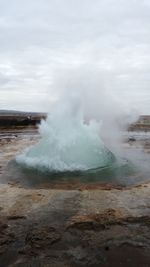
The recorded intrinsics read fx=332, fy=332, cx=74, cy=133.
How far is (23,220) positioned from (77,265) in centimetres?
224

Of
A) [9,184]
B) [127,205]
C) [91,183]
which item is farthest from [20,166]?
[127,205]

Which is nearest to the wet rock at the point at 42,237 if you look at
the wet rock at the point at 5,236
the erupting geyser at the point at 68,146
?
the wet rock at the point at 5,236

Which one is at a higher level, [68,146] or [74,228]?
[68,146]

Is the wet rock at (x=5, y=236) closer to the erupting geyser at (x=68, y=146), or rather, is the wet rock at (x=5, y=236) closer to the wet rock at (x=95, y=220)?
the wet rock at (x=95, y=220)

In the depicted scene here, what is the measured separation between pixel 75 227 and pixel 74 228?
51 mm

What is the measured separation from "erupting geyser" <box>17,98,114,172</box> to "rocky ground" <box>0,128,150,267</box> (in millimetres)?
3445

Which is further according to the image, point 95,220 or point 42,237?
point 95,220

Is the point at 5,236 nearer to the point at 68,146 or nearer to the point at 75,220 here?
the point at 75,220

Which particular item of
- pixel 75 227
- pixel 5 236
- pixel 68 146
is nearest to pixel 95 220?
pixel 75 227

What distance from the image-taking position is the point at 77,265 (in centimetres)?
519

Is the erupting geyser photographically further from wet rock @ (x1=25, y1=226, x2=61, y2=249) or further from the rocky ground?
wet rock @ (x1=25, y1=226, x2=61, y2=249)

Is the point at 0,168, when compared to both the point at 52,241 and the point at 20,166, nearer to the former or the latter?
the point at 20,166

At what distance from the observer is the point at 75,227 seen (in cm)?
672

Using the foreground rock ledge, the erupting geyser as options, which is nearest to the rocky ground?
the foreground rock ledge
